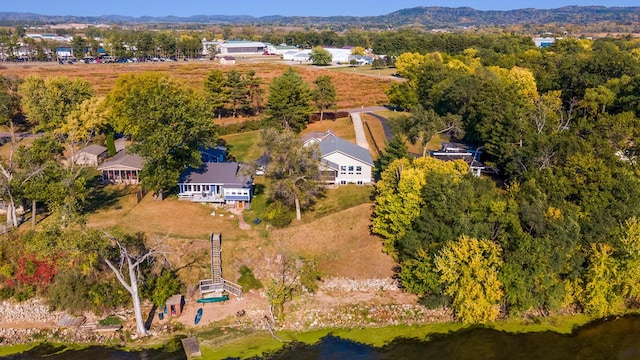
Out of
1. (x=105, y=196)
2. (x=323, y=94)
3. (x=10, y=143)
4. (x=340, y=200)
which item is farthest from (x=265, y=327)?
(x=323, y=94)

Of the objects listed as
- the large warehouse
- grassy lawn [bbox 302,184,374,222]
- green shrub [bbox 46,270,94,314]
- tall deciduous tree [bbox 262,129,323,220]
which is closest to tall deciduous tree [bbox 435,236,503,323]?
grassy lawn [bbox 302,184,374,222]

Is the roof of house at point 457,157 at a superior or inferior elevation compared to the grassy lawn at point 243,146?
superior

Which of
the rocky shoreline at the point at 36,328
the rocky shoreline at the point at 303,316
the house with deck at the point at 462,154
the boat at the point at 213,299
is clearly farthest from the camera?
the house with deck at the point at 462,154

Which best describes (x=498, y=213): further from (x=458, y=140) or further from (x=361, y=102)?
(x=361, y=102)

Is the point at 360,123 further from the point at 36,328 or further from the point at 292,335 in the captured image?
the point at 36,328

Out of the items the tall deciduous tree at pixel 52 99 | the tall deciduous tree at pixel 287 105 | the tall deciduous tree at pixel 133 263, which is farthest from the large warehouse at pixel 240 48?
the tall deciduous tree at pixel 133 263

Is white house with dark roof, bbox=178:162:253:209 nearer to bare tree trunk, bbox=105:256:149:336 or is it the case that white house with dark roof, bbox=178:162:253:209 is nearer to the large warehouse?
bare tree trunk, bbox=105:256:149:336

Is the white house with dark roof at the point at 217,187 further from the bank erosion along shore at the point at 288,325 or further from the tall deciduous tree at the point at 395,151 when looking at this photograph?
the tall deciduous tree at the point at 395,151
